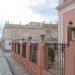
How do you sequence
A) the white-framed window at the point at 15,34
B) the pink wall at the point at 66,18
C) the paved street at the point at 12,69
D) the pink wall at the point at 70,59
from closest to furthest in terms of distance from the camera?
the pink wall at the point at 70,59
the paved street at the point at 12,69
the pink wall at the point at 66,18
the white-framed window at the point at 15,34

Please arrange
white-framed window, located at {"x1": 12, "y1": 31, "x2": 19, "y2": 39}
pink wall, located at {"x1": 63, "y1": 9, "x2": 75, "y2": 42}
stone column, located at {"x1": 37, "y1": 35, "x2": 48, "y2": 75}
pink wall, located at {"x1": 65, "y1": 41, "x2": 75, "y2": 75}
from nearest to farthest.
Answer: pink wall, located at {"x1": 65, "y1": 41, "x2": 75, "y2": 75} → stone column, located at {"x1": 37, "y1": 35, "x2": 48, "y2": 75} → pink wall, located at {"x1": 63, "y1": 9, "x2": 75, "y2": 42} → white-framed window, located at {"x1": 12, "y1": 31, "x2": 19, "y2": 39}

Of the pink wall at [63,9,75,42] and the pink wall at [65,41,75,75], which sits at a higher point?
the pink wall at [63,9,75,42]

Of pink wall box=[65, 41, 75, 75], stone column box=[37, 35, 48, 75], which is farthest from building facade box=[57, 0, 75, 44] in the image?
pink wall box=[65, 41, 75, 75]

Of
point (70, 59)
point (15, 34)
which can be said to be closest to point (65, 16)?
point (70, 59)

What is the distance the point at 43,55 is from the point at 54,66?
1.17 meters

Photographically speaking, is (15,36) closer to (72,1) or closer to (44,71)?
(72,1)

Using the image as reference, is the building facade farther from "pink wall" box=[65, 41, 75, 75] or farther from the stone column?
"pink wall" box=[65, 41, 75, 75]

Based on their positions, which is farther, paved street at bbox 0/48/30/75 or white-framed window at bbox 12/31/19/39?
white-framed window at bbox 12/31/19/39

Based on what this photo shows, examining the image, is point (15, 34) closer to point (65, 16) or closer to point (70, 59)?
point (65, 16)

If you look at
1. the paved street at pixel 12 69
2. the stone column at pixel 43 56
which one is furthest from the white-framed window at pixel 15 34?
the stone column at pixel 43 56

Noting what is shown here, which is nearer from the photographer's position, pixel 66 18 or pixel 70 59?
pixel 70 59

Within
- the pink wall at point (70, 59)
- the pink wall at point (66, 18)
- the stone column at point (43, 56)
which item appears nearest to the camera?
the pink wall at point (70, 59)

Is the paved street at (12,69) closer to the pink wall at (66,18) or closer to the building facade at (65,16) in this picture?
the building facade at (65,16)

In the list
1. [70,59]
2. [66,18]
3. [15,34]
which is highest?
[66,18]
